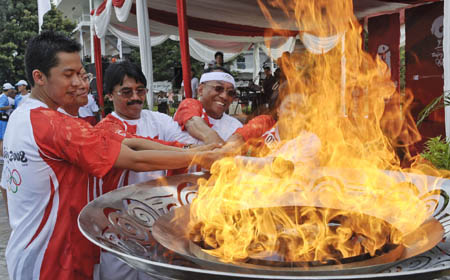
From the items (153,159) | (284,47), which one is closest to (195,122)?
(153,159)

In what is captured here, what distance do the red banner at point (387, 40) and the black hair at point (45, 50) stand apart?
8.59 m

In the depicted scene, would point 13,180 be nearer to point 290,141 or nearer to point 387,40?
point 290,141

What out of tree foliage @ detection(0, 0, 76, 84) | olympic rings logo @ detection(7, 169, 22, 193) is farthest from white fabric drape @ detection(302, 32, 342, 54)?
tree foliage @ detection(0, 0, 76, 84)

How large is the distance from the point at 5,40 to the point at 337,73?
22624 mm

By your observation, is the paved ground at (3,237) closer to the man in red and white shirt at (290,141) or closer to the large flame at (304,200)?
the man in red and white shirt at (290,141)

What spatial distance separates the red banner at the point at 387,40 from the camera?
29.8 ft

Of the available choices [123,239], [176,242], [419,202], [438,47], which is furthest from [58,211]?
[438,47]

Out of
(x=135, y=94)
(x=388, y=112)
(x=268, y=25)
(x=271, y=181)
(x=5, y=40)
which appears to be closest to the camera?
(x=271, y=181)

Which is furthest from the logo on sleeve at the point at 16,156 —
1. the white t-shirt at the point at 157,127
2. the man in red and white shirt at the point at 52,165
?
the white t-shirt at the point at 157,127

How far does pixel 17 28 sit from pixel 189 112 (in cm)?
2682

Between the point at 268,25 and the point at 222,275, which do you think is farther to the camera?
the point at 268,25

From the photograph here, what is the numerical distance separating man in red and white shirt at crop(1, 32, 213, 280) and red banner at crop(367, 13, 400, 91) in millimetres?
8601

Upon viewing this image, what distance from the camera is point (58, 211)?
166 centimetres

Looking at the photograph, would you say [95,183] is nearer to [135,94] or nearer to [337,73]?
[135,94]
